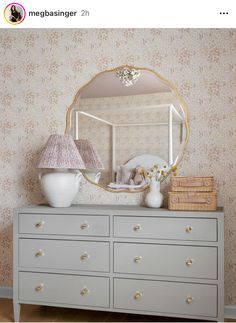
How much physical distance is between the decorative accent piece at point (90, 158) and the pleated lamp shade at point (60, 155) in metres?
0.25

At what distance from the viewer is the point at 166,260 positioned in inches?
103

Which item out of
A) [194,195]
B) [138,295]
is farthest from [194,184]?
[138,295]

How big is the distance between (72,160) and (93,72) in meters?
0.78

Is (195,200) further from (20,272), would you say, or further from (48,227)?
(20,272)

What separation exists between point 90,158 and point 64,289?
983mm

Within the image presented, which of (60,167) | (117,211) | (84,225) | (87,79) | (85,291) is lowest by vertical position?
(85,291)

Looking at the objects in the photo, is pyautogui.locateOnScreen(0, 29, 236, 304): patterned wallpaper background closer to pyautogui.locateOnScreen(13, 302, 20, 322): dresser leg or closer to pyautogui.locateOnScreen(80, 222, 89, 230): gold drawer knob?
pyautogui.locateOnScreen(80, 222, 89, 230): gold drawer knob

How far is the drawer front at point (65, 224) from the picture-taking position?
2.73m

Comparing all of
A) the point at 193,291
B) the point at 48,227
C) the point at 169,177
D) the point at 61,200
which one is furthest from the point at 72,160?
the point at 193,291

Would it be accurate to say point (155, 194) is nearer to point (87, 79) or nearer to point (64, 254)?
point (64, 254)

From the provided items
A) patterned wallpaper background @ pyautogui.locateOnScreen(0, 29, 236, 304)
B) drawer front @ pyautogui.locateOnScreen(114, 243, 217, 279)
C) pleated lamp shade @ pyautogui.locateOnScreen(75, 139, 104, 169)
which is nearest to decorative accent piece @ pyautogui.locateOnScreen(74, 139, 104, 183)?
pleated lamp shade @ pyautogui.locateOnScreen(75, 139, 104, 169)

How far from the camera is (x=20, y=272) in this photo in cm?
287
